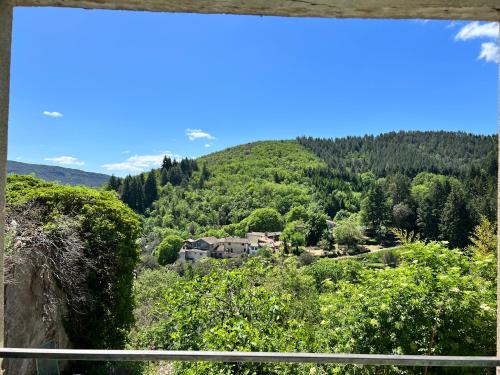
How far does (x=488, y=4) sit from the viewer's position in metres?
1.06

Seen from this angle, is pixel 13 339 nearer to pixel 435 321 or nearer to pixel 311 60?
pixel 435 321

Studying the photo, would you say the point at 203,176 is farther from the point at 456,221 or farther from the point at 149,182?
the point at 456,221

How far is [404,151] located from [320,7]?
233 ft

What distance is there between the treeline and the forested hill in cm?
2654

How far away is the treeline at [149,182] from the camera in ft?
148

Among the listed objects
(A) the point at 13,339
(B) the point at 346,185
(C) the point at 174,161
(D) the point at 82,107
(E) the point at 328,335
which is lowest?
(A) the point at 13,339

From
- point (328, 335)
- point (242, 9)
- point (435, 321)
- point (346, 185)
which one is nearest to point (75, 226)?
point (328, 335)

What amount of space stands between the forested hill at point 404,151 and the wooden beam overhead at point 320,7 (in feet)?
167

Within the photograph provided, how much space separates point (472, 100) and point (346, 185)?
31459 mm

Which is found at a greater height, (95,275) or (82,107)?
(82,107)

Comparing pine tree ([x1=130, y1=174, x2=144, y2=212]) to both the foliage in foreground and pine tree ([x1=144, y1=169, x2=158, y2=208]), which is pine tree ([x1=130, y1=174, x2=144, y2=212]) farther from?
the foliage in foreground

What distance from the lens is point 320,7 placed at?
112 cm

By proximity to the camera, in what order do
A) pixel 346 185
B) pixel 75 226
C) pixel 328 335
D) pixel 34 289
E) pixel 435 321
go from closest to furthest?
pixel 435 321, pixel 328 335, pixel 34 289, pixel 75 226, pixel 346 185

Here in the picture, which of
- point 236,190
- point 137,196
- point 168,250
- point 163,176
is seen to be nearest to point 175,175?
point 163,176
